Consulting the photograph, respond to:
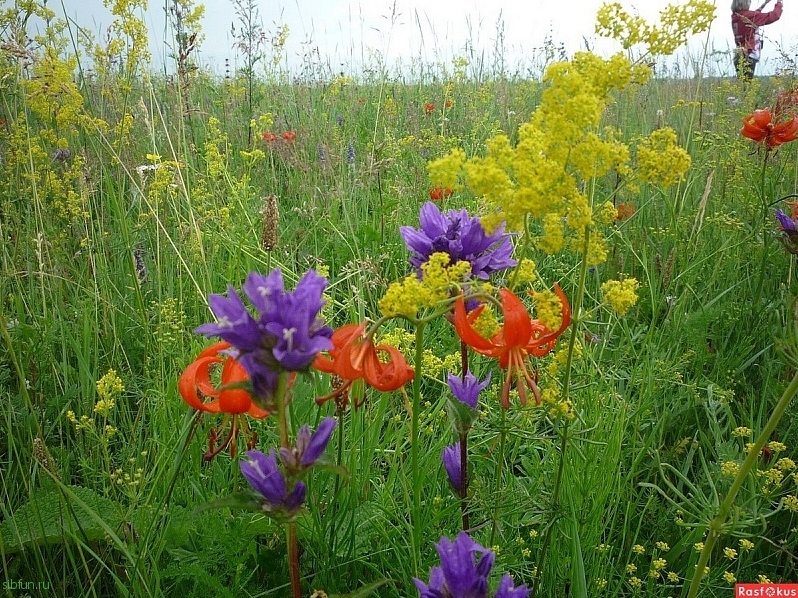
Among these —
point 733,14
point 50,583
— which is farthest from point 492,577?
point 733,14

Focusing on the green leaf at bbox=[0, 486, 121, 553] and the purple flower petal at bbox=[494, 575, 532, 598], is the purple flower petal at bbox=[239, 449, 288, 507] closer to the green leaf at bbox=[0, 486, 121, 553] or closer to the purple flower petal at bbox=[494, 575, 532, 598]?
the purple flower petal at bbox=[494, 575, 532, 598]

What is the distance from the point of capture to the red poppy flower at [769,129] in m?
2.48

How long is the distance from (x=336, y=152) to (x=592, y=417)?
8.91 ft

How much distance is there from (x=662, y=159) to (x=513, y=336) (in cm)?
35

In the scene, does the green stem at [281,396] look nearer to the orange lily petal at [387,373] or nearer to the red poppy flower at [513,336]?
the orange lily petal at [387,373]

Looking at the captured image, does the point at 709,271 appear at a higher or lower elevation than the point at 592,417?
higher

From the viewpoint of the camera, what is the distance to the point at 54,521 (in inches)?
57.9

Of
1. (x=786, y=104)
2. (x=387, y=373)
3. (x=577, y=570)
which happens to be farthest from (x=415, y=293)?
(x=786, y=104)

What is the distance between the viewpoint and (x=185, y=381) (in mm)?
939

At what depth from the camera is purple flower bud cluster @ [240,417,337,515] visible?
87 centimetres

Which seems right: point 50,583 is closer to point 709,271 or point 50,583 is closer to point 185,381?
point 185,381

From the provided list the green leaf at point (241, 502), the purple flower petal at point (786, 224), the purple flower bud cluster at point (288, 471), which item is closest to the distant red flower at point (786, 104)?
the purple flower petal at point (786, 224)

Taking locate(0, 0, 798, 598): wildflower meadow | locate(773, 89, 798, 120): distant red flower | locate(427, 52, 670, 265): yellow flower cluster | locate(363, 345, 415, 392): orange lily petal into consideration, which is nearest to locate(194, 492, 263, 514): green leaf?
locate(0, 0, 798, 598): wildflower meadow

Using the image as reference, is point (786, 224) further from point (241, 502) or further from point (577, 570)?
point (241, 502)
